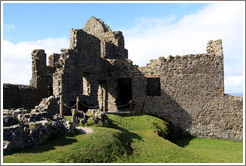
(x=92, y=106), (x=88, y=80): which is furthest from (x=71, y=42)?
(x=92, y=106)

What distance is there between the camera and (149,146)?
1058 cm

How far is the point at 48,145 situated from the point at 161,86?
1168 centimetres

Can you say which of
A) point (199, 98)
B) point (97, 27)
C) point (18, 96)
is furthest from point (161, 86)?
point (97, 27)

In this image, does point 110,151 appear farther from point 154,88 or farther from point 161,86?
point 154,88

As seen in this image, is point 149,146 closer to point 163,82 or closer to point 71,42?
point 163,82

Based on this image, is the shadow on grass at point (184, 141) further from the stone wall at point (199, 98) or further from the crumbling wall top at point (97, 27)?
the crumbling wall top at point (97, 27)

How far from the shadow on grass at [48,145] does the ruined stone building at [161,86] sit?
481cm

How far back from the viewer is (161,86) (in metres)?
18.2

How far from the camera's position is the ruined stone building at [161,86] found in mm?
15805

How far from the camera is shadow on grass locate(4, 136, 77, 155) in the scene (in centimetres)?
773

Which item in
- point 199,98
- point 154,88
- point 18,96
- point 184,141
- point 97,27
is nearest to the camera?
point 184,141

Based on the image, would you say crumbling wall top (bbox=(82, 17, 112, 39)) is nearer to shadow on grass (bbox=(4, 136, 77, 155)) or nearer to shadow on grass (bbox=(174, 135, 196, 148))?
shadow on grass (bbox=(174, 135, 196, 148))

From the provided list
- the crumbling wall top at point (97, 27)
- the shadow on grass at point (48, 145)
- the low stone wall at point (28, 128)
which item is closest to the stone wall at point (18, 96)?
the low stone wall at point (28, 128)

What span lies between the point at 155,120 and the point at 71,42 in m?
8.66
